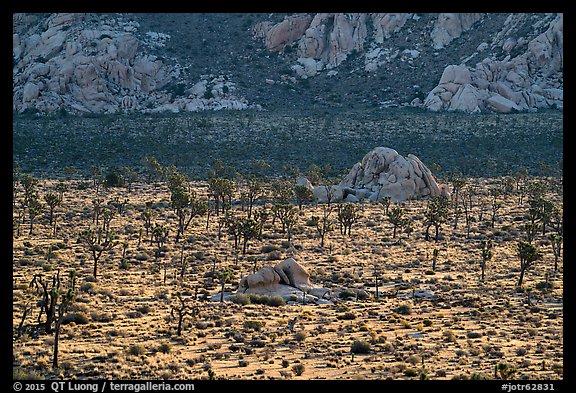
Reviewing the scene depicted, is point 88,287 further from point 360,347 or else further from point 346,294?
point 360,347

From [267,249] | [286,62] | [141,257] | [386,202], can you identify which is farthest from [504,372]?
[286,62]

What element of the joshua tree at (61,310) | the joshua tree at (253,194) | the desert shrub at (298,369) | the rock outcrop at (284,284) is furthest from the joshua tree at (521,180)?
the desert shrub at (298,369)

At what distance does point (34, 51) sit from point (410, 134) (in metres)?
70.3

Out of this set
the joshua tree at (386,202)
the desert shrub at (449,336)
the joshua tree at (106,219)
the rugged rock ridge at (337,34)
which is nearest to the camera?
the desert shrub at (449,336)

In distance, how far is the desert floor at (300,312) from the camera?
920 inches

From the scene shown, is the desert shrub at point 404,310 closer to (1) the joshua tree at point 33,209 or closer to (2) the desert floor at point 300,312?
(2) the desert floor at point 300,312

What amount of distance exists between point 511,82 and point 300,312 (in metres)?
93.8

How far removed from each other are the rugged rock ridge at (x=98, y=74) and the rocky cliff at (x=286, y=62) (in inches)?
7.7

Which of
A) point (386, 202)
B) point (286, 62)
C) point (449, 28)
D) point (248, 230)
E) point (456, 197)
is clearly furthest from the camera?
point (286, 62)

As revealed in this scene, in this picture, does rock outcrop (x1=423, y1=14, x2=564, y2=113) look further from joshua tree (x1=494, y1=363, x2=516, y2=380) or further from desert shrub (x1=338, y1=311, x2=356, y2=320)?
joshua tree (x1=494, y1=363, x2=516, y2=380)

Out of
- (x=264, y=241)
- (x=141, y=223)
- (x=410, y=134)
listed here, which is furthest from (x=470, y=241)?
(x=410, y=134)

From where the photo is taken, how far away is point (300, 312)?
105ft

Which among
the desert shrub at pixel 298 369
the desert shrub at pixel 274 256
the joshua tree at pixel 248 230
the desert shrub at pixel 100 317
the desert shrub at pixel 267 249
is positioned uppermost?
the joshua tree at pixel 248 230

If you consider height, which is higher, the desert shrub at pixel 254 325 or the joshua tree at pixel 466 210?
the joshua tree at pixel 466 210
